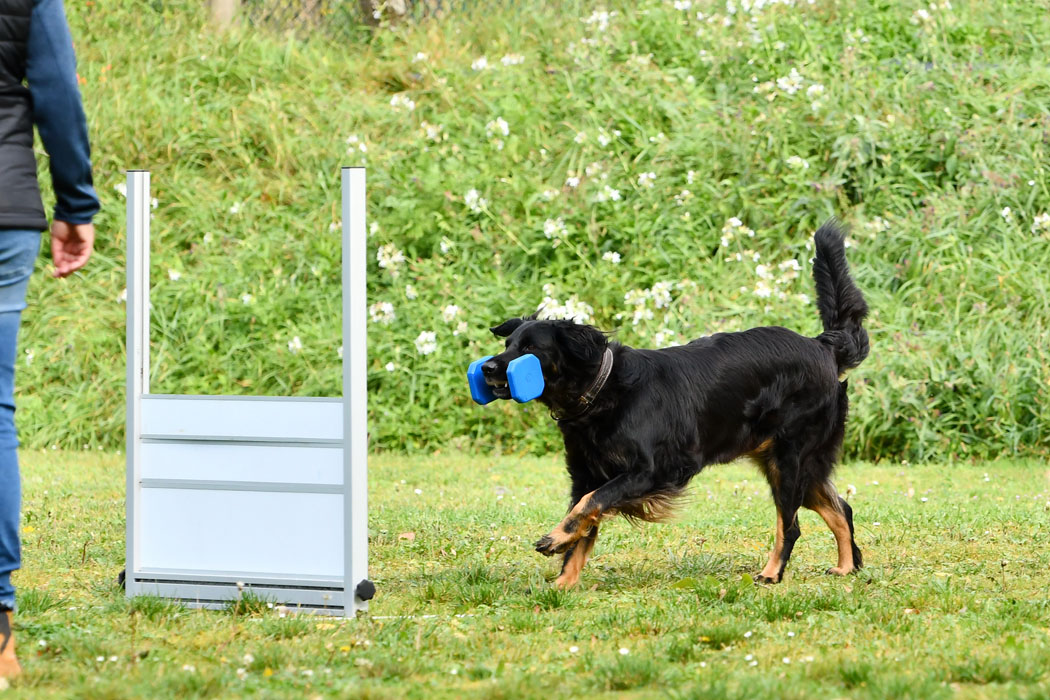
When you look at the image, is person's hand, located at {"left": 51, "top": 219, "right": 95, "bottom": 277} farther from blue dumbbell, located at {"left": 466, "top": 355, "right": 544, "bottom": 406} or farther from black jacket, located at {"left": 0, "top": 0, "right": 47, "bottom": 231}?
blue dumbbell, located at {"left": 466, "top": 355, "right": 544, "bottom": 406}

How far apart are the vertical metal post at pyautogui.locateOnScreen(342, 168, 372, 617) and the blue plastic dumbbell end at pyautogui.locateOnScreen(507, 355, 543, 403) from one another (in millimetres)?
543

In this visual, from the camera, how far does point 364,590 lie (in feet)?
13.1

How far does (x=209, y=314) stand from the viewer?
9.48 m

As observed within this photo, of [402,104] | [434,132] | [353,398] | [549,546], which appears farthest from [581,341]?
[402,104]

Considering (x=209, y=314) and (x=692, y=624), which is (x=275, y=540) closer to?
(x=692, y=624)

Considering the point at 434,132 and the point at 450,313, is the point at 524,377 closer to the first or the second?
the point at 450,313

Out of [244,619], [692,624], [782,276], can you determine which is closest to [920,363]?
[782,276]

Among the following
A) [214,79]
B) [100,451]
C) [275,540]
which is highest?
[214,79]

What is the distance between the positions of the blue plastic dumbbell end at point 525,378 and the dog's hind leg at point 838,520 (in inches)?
54.1

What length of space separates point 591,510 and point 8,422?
84.0 inches

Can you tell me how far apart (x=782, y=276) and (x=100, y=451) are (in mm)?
5066

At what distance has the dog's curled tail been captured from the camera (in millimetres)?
5227

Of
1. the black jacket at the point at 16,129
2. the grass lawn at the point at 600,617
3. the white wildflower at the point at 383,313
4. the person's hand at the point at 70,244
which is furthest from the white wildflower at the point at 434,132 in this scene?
the black jacket at the point at 16,129

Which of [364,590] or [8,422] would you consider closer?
[8,422]
